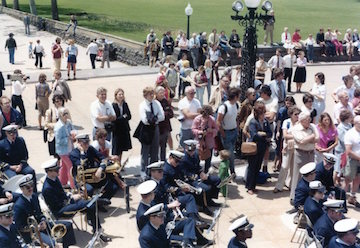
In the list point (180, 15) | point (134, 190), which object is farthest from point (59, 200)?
point (180, 15)

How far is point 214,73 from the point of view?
854 inches

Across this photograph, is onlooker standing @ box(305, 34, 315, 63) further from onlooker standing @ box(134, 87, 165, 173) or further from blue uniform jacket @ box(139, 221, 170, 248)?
blue uniform jacket @ box(139, 221, 170, 248)

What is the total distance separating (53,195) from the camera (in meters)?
8.05

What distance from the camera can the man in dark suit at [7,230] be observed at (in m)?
6.59

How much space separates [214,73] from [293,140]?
39.8 ft

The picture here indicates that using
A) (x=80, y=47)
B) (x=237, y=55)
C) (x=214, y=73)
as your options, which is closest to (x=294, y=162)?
(x=214, y=73)

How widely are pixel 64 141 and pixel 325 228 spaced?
5.06m

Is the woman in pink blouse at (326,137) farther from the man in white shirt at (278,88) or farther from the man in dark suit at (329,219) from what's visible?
the man in dark suit at (329,219)

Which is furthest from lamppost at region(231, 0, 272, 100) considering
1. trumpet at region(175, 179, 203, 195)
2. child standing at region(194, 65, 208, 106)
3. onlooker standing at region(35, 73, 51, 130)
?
onlooker standing at region(35, 73, 51, 130)

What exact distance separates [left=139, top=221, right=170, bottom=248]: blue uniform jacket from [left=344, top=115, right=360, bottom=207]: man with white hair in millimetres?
4396

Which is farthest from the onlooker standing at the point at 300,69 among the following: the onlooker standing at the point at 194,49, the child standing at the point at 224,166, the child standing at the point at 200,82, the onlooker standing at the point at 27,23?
the onlooker standing at the point at 27,23

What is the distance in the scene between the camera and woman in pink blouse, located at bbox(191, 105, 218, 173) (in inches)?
396

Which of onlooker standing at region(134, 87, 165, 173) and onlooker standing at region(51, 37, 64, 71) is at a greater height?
onlooker standing at region(51, 37, 64, 71)

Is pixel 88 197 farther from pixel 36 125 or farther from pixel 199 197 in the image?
pixel 36 125
